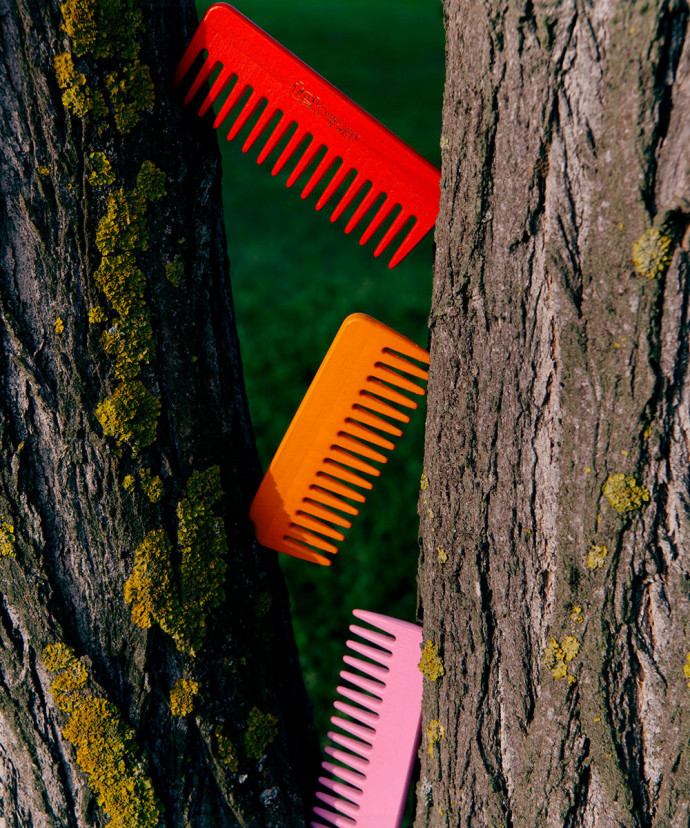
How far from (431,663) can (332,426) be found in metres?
0.65

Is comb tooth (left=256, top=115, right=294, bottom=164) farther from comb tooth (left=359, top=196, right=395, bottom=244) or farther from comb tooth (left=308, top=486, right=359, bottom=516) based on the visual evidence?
comb tooth (left=308, top=486, right=359, bottom=516)

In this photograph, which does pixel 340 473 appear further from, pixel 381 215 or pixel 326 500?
pixel 381 215

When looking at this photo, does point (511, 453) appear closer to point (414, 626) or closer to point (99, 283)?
point (414, 626)

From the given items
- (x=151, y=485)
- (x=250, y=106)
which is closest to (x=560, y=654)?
(x=151, y=485)

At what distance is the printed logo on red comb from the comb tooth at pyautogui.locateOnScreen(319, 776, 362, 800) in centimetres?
174

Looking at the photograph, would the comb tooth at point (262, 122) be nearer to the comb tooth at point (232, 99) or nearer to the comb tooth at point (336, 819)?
the comb tooth at point (232, 99)

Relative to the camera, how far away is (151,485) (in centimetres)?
168

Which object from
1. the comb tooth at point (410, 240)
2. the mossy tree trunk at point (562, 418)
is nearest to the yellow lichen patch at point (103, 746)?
the mossy tree trunk at point (562, 418)

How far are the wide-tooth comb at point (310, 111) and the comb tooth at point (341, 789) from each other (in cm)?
146

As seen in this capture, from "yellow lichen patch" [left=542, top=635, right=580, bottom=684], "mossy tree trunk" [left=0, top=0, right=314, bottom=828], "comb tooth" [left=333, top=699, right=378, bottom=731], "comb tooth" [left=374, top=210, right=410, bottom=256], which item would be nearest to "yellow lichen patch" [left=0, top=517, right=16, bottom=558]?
"mossy tree trunk" [left=0, top=0, right=314, bottom=828]

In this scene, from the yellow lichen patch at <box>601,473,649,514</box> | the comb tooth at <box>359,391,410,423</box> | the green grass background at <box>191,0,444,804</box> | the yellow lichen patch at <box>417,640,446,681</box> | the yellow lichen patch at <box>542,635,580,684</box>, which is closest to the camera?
the yellow lichen patch at <box>601,473,649,514</box>

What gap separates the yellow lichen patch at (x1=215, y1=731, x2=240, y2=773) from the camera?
1783 millimetres

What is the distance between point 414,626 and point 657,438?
2.97 ft

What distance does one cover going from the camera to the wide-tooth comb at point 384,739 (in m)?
1.94
